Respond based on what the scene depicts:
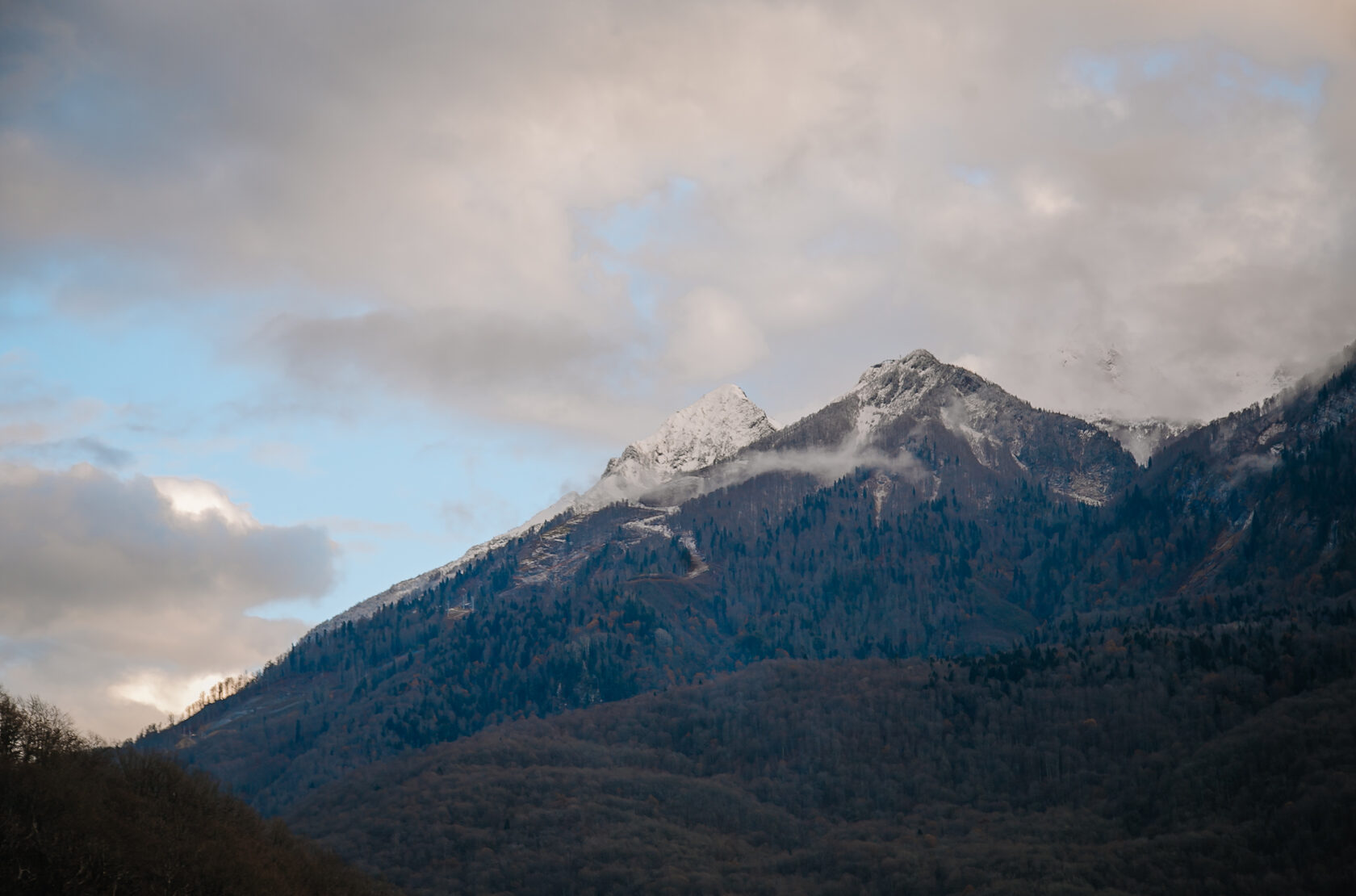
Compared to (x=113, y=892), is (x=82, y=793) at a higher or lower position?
higher

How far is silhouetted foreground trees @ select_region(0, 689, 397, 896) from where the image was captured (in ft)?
443

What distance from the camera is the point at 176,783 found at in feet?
654

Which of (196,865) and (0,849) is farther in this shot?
(196,865)

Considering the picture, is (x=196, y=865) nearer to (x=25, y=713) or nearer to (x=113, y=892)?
(x=113, y=892)

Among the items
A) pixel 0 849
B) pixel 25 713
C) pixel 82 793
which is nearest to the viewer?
pixel 0 849

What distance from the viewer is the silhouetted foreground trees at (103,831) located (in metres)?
135

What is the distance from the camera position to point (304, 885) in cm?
19325

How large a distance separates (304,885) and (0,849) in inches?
2736

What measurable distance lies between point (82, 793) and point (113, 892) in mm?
26230

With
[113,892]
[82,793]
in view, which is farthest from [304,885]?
[113,892]

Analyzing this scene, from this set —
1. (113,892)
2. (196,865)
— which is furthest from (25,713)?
(113,892)

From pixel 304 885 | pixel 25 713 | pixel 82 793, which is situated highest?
→ pixel 25 713

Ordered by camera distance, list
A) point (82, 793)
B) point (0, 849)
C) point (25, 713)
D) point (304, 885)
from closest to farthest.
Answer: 1. point (0, 849)
2. point (82, 793)
3. point (25, 713)
4. point (304, 885)

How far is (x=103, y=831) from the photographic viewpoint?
152 meters
